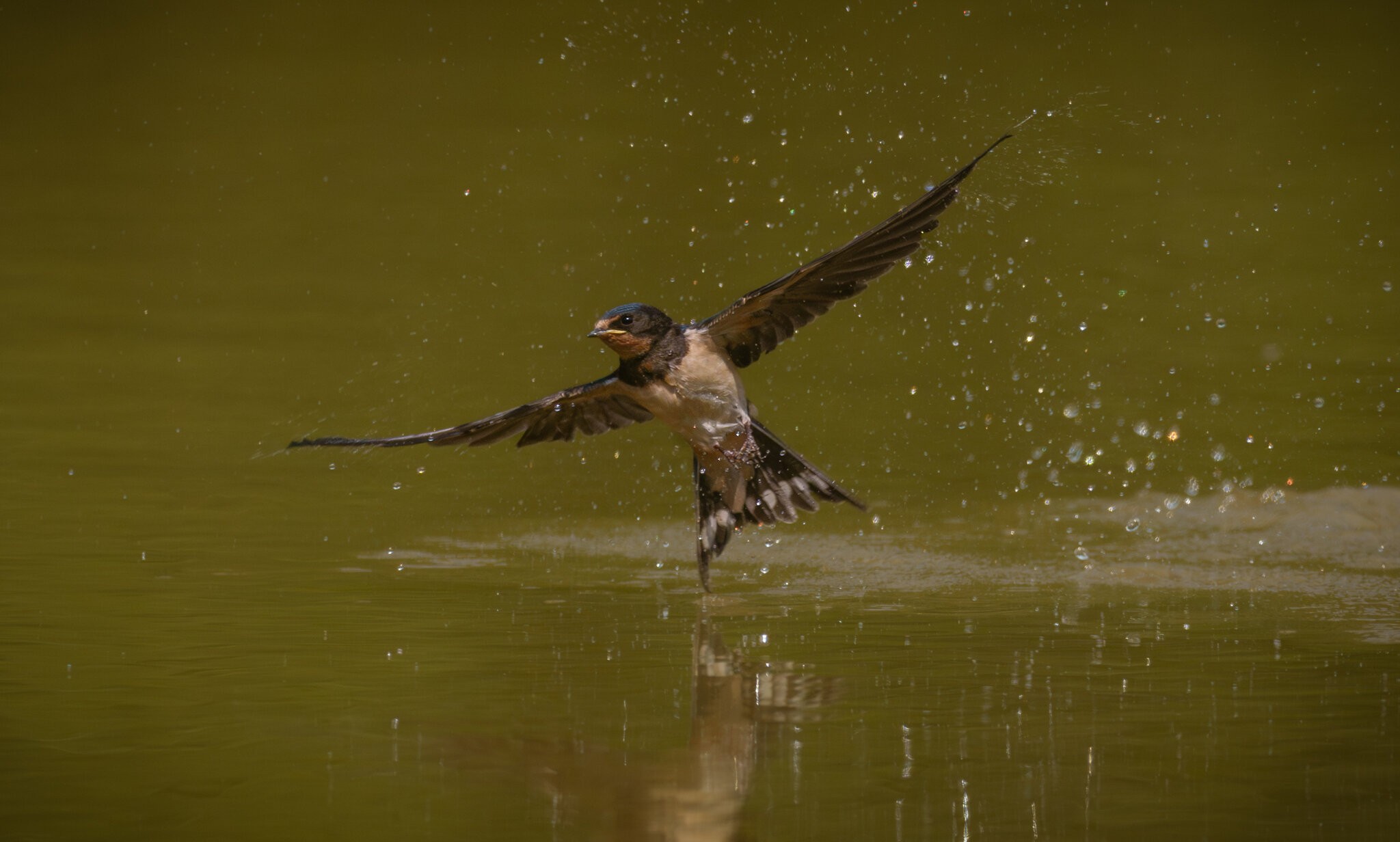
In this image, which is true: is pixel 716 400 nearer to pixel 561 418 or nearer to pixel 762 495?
pixel 762 495

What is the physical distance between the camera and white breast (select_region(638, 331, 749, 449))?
445cm

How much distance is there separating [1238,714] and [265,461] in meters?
5.05

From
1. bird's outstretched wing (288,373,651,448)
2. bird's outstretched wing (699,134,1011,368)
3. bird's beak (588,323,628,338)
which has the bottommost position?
bird's outstretched wing (288,373,651,448)

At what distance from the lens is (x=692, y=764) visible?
2.81 metres

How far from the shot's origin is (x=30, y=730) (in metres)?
3.04

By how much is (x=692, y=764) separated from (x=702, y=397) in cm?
179

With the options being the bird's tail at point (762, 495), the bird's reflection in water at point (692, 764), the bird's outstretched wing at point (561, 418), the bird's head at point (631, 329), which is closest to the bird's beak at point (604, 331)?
the bird's head at point (631, 329)

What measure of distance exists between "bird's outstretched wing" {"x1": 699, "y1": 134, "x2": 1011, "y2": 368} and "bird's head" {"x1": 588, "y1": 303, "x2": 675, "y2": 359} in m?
0.17

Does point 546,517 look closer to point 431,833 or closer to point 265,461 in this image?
point 265,461

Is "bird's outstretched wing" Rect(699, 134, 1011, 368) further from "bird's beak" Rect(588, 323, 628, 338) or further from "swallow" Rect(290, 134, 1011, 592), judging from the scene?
"bird's beak" Rect(588, 323, 628, 338)

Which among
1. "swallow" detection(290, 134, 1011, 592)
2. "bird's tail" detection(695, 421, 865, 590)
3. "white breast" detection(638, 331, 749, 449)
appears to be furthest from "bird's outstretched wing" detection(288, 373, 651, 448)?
"bird's tail" detection(695, 421, 865, 590)

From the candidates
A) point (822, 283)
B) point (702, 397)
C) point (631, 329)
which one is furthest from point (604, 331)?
point (822, 283)

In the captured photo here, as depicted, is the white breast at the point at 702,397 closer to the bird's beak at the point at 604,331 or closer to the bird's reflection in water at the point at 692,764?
the bird's beak at the point at 604,331

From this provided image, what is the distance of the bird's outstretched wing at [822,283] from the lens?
3.93 m
